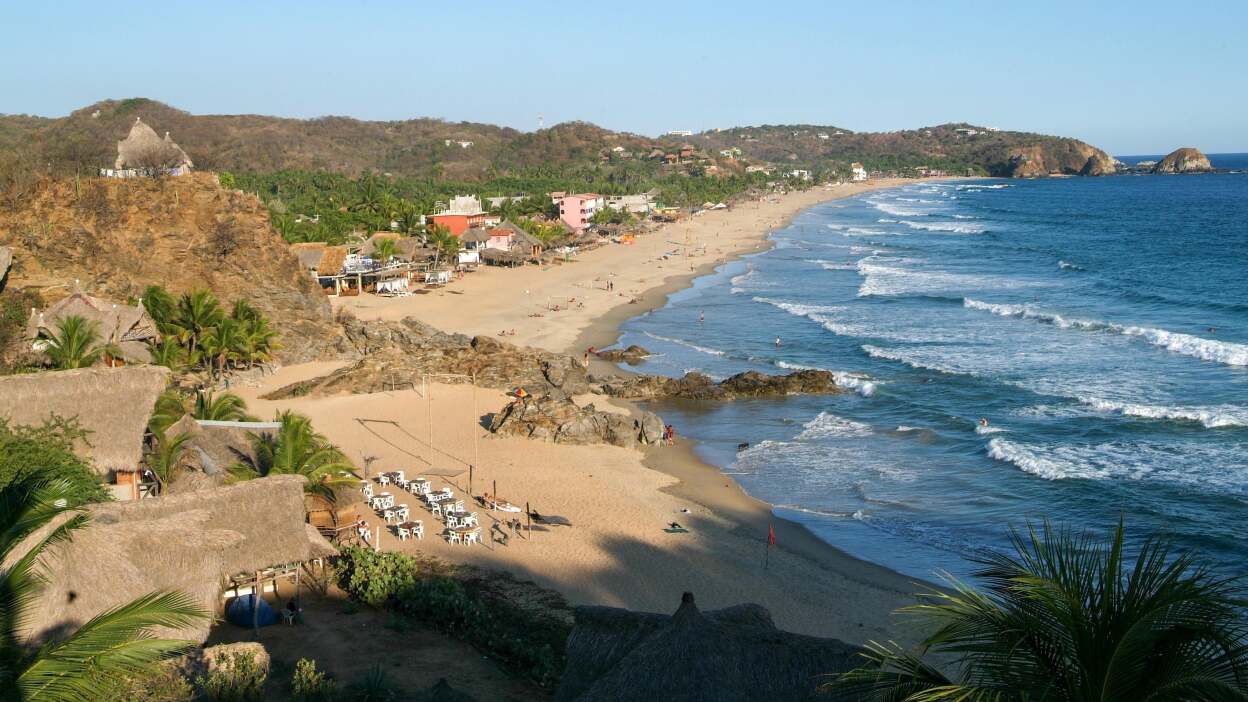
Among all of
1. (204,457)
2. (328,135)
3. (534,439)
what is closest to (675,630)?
(204,457)

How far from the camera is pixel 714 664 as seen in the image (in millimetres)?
8930

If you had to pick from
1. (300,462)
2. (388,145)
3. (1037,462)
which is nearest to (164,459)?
(300,462)

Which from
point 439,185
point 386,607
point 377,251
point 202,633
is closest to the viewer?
point 202,633

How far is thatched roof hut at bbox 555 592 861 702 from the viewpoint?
346 inches

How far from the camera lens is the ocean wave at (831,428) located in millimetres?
24484

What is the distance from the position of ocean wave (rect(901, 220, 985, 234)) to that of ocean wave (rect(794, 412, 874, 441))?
5827 centimetres

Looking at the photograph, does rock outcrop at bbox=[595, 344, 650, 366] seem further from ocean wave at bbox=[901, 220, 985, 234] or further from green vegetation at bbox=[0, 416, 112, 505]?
ocean wave at bbox=[901, 220, 985, 234]

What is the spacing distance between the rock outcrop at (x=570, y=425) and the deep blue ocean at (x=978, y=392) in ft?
5.49

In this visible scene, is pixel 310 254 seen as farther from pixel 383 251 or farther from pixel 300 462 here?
pixel 300 462

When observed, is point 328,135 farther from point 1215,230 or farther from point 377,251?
point 1215,230

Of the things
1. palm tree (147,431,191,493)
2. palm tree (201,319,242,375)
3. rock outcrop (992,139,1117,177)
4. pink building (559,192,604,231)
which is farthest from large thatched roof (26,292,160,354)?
rock outcrop (992,139,1117,177)

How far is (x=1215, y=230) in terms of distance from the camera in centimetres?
7581

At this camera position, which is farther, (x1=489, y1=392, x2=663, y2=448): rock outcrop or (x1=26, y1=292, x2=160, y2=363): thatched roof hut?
(x1=489, y1=392, x2=663, y2=448): rock outcrop

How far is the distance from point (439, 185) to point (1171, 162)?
530 ft
